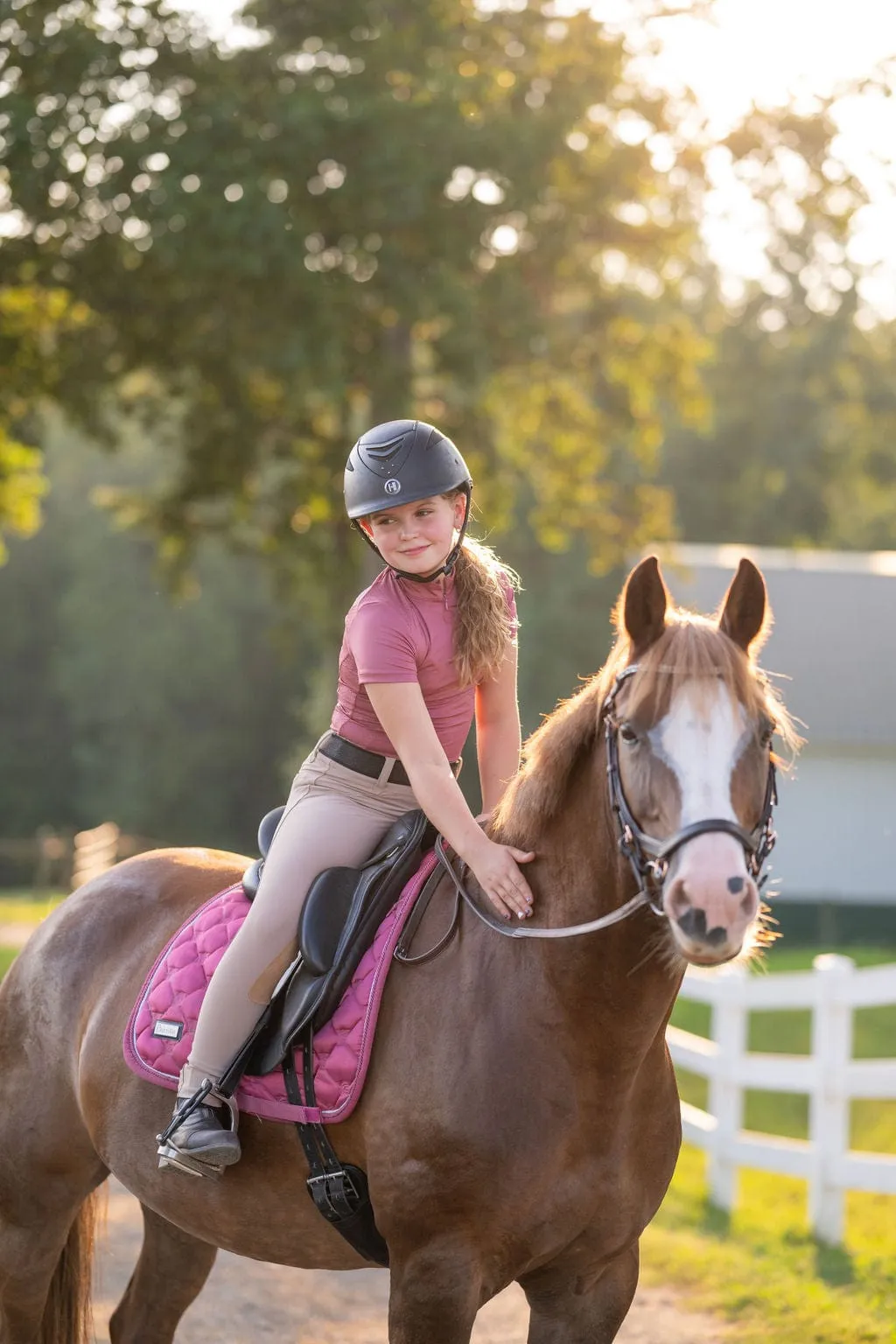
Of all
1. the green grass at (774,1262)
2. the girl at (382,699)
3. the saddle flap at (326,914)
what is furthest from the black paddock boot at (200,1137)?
the green grass at (774,1262)

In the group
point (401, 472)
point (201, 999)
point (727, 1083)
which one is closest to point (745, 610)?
point (401, 472)

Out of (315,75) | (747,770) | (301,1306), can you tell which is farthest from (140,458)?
(747,770)

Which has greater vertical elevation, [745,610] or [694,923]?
[745,610]

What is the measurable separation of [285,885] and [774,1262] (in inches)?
179

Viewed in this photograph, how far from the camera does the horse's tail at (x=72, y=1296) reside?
4.66 m

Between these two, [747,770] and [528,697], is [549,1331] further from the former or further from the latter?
[528,697]

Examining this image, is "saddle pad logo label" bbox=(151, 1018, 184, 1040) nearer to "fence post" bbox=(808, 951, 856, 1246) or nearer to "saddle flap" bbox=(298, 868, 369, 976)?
"saddle flap" bbox=(298, 868, 369, 976)

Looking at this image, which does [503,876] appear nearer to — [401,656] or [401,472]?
[401,656]

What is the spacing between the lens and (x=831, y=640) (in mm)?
32500

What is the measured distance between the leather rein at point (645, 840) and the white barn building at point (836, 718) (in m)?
22.8

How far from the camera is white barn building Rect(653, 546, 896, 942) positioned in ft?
93.4

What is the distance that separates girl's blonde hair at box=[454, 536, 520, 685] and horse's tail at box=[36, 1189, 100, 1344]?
231 centimetres

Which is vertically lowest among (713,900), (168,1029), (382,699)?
(168,1029)

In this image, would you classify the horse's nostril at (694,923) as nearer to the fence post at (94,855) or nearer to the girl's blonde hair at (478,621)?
the girl's blonde hair at (478,621)
